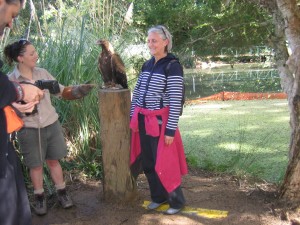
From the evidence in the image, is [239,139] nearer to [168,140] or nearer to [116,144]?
[116,144]

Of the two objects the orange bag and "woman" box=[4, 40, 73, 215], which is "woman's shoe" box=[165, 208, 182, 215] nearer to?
"woman" box=[4, 40, 73, 215]

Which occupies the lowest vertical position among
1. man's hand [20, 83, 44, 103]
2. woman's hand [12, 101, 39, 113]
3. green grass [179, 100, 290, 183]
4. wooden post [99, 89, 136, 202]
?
green grass [179, 100, 290, 183]

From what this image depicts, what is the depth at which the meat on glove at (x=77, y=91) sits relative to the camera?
2500mm

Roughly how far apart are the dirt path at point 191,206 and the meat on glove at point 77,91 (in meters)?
0.82

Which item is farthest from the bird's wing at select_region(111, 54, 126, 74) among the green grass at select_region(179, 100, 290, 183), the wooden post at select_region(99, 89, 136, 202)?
the green grass at select_region(179, 100, 290, 183)

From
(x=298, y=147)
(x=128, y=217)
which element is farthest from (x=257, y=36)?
(x=128, y=217)

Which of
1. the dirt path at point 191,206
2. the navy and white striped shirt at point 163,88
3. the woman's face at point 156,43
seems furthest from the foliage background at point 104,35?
the woman's face at point 156,43

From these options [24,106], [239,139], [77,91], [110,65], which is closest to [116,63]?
[110,65]

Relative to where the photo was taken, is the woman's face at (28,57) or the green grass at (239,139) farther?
the green grass at (239,139)

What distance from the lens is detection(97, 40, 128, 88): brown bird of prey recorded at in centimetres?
266

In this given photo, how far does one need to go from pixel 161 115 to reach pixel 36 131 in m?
0.81

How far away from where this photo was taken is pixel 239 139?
17.6 ft

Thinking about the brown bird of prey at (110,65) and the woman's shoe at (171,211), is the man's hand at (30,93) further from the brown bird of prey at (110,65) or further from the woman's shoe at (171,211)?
the woman's shoe at (171,211)

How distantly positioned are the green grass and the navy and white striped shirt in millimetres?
1324
